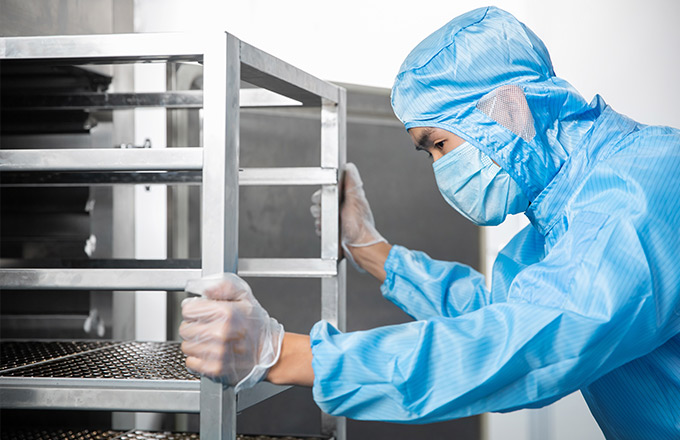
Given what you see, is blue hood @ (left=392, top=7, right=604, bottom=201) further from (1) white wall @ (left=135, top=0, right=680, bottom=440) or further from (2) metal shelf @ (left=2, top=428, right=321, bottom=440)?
(1) white wall @ (left=135, top=0, right=680, bottom=440)

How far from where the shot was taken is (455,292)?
1.50 meters

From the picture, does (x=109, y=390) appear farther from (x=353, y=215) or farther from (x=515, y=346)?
(x=353, y=215)

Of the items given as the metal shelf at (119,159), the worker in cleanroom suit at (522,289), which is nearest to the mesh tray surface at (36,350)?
the metal shelf at (119,159)

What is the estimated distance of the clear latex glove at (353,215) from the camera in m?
1.46

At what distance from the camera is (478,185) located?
3.79 ft

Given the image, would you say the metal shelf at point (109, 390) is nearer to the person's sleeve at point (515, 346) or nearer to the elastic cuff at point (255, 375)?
the elastic cuff at point (255, 375)

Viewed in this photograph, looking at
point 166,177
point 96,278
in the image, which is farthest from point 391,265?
point 96,278

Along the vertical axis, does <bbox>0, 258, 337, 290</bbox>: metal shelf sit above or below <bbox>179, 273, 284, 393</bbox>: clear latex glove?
above

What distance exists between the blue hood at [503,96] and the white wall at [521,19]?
857mm

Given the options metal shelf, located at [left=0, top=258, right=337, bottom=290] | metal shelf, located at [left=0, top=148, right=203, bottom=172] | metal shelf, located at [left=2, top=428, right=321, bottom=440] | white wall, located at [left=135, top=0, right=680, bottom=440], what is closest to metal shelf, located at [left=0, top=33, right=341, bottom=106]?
metal shelf, located at [left=0, top=148, right=203, bottom=172]

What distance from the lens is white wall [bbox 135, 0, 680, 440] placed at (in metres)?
1.91

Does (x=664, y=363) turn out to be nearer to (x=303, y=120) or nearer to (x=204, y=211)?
(x=204, y=211)

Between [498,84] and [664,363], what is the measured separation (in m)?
0.54


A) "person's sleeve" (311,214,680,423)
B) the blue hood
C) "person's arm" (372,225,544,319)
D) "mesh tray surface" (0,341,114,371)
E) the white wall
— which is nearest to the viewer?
"person's sleeve" (311,214,680,423)
